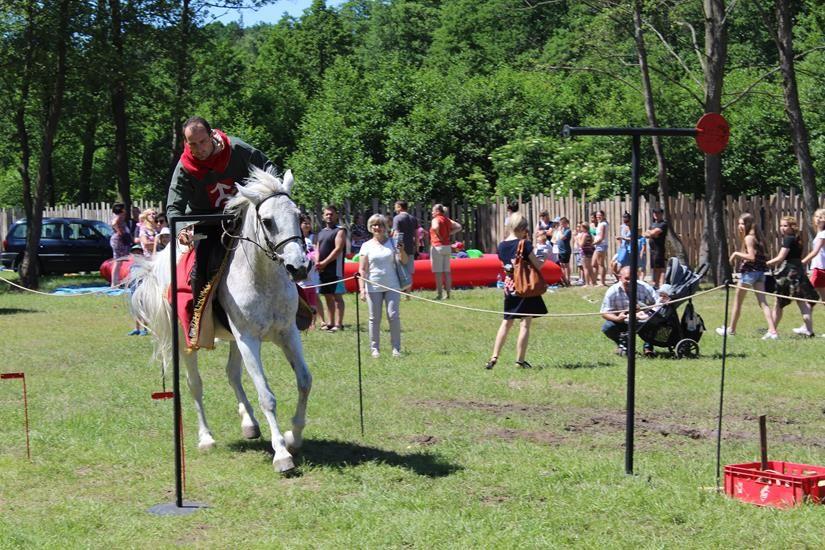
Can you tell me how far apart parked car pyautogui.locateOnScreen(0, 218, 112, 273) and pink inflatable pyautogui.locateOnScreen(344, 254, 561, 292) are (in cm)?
1274

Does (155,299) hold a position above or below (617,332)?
above

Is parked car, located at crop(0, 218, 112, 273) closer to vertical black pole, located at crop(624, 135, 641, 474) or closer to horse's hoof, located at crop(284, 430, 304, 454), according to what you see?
horse's hoof, located at crop(284, 430, 304, 454)

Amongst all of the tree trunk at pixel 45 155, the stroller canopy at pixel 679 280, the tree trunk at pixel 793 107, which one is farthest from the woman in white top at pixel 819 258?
the tree trunk at pixel 45 155

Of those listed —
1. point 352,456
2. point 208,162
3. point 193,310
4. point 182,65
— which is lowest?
point 352,456

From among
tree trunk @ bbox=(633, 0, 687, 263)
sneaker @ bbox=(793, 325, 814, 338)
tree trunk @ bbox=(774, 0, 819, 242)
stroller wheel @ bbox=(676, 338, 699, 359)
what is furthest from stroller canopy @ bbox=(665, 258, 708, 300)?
tree trunk @ bbox=(633, 0, 687, 263)

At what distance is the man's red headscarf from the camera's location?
927cm

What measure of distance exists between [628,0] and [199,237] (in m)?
21.0

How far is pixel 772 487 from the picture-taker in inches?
289

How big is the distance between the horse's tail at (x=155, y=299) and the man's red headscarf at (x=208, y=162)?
1.10m

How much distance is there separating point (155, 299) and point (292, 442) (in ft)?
6.47

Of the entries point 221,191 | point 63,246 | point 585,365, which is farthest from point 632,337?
point 63,246

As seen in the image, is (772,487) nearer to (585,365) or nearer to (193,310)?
(193,310)

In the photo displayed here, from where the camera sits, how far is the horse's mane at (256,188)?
8656 mm

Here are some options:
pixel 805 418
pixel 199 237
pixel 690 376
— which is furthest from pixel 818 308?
pixel 199 237
